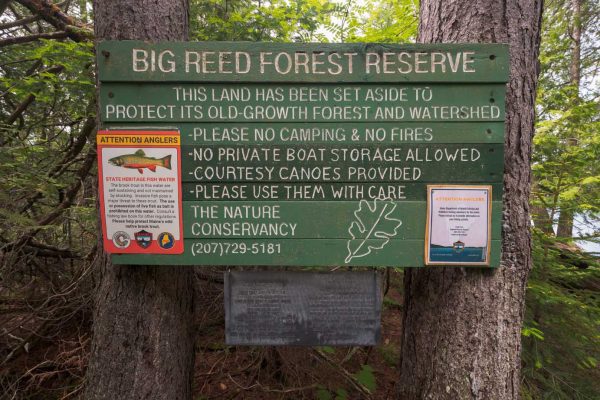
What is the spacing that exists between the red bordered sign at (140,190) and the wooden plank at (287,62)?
319mm

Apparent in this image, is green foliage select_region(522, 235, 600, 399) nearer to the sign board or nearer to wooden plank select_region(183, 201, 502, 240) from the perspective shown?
the sign board

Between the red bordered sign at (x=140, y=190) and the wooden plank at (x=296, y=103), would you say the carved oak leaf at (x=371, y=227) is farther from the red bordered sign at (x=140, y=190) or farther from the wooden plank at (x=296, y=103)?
the red bordered sign at (x=140, y=190)

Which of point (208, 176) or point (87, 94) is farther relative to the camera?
point (87, 94)

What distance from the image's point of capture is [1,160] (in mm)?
2926

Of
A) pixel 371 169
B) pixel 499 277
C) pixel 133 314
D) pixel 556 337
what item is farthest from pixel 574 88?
pixel 133 314

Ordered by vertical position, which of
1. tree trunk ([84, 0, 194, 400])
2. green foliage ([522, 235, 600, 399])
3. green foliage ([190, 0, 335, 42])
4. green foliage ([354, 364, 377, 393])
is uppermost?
green foliage ([190, 0, 335, 42])

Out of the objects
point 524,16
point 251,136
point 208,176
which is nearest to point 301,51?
point 251,136

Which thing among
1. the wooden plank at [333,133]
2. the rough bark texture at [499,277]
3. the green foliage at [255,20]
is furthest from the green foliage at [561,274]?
the green foliage at [255,20]

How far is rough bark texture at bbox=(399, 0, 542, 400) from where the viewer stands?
68.5 inches

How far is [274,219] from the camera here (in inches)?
67.1

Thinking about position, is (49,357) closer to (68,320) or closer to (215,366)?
(68,320)

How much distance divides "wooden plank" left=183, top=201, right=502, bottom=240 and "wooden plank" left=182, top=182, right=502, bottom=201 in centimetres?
3

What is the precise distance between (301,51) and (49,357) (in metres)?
3.84

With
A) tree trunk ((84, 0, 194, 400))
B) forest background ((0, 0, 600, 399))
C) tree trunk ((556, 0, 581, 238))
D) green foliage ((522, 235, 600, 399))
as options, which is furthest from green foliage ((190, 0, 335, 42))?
green foliage ((522, 235, 600, 399))
